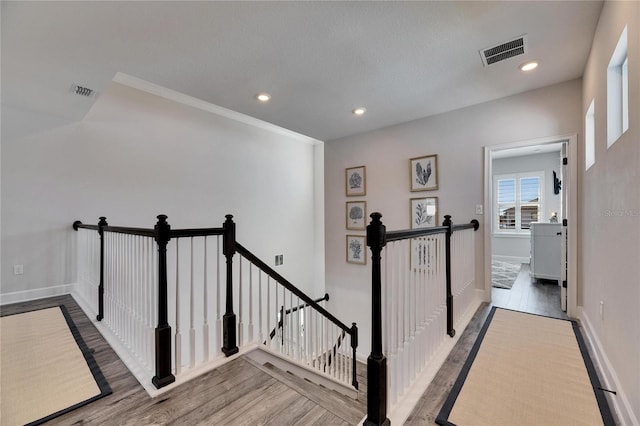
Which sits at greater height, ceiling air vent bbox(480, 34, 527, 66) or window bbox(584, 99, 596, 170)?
ceiling air vent bbox(480, 34, 527, 66)

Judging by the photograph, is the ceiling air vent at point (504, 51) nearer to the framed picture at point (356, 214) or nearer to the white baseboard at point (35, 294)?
the framed picture at point (356, 214)

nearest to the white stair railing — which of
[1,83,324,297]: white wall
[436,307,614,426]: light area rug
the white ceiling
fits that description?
[436,307,614,426]: light area rug

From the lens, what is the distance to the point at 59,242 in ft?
11.5

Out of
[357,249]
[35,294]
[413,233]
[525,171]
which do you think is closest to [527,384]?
[413,233]

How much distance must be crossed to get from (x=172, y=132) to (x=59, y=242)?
207cm

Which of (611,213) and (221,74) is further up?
(221,74)

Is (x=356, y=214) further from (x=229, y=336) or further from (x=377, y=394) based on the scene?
(x=377, y=394)

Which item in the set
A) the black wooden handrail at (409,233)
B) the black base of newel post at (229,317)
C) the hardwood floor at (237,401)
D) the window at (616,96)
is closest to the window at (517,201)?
the window at (616,96)

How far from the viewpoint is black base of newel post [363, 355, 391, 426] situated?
1465 mm

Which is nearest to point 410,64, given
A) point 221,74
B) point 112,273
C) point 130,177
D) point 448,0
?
point 448,0

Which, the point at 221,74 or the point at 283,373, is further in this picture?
the point at 221,74

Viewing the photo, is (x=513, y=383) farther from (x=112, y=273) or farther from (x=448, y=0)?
(x=112, y=273)

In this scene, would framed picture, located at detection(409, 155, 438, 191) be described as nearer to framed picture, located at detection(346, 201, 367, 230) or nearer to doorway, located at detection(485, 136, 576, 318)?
doorway, located at detection(485, 136, 576, 318)

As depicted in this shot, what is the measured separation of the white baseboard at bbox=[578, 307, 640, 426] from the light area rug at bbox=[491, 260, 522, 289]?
1957mm
